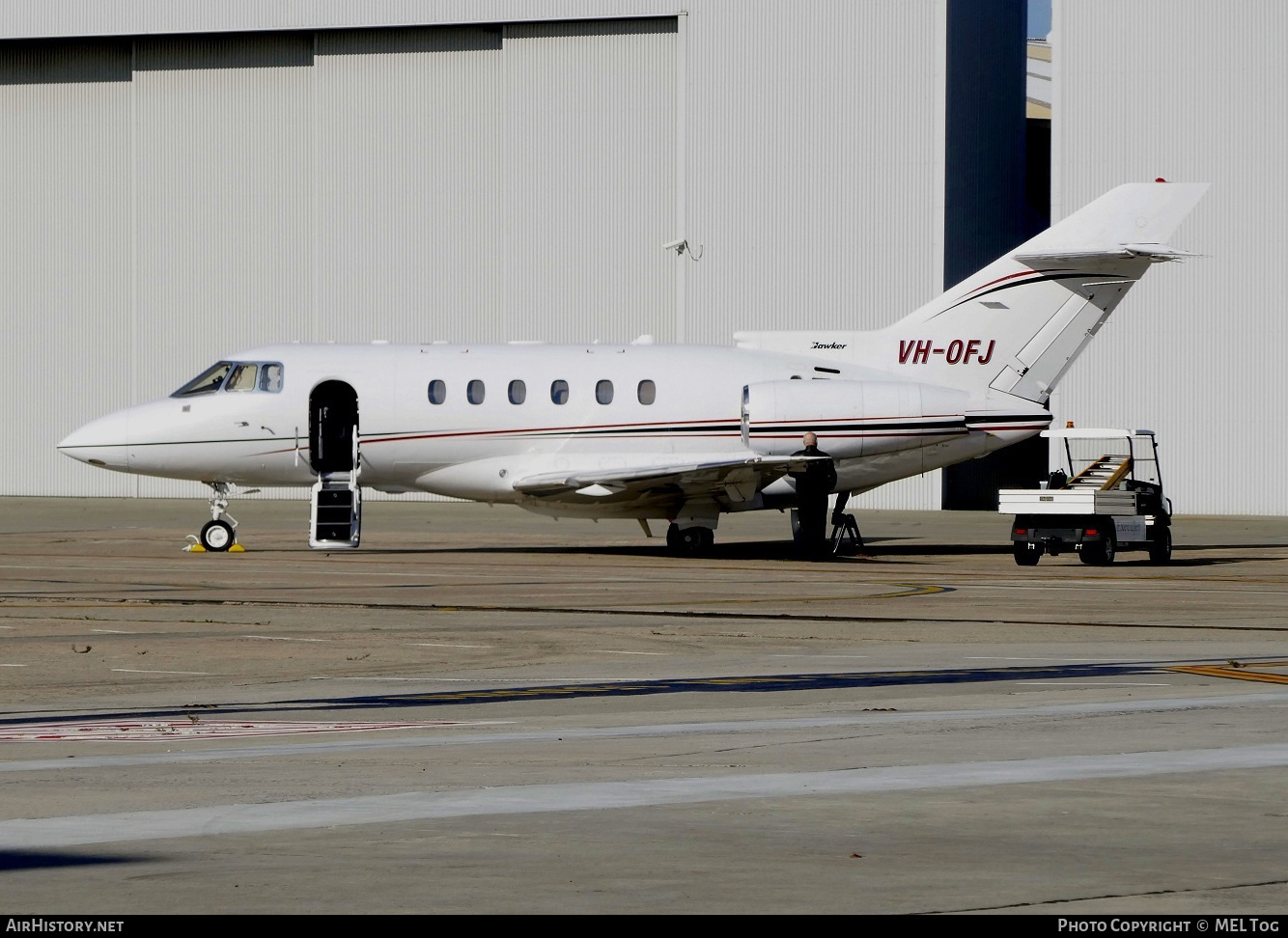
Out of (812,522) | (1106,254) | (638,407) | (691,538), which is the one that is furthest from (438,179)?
(1106,254)

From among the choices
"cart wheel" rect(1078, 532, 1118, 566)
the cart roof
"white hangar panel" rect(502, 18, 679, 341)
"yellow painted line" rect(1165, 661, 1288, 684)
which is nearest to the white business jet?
the cart roof

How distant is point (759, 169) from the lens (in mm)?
46938

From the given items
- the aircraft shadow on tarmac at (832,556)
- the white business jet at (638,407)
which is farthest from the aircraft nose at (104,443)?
the aircraft shadow on tarmac at (832,556)

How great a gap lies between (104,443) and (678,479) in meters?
10.0

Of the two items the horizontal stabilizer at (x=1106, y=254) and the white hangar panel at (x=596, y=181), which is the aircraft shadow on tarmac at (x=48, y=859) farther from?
the white hangar panel at (x=596, y=181)

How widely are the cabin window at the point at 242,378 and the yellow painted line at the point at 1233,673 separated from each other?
19.6 meters

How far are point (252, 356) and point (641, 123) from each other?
20462mm

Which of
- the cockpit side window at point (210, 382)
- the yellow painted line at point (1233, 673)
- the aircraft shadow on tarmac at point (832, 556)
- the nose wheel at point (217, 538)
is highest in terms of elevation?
the cockpit side window at point (210, 382)

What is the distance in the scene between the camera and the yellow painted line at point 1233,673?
1348 centimetres

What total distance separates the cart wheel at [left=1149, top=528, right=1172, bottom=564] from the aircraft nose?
1723 cm

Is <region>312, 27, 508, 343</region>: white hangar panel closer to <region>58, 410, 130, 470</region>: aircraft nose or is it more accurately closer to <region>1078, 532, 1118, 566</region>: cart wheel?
<region>58, 410, 130, 470</region>: aircraft nose

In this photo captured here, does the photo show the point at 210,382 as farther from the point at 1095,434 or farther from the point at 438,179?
the point at 438,179

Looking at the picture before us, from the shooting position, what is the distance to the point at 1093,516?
2709cm
